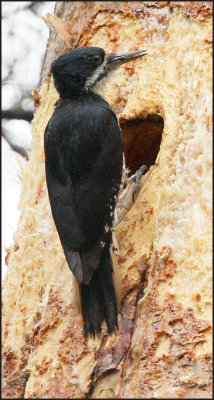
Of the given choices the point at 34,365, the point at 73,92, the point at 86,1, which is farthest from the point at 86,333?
the point at 86,1

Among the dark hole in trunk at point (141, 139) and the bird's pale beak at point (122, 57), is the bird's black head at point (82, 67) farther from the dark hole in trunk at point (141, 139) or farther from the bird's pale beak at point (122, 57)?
the dark hole in trunk at point (141, 139)

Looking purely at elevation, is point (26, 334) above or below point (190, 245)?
below

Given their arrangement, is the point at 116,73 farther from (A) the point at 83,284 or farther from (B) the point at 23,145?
(B) the point at 23,145

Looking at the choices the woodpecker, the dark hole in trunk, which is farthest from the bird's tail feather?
the dark hole in trunk

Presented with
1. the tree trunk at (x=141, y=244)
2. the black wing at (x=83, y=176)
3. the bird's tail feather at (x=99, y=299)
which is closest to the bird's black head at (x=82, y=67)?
the tree trunk at (x=141, y=244)

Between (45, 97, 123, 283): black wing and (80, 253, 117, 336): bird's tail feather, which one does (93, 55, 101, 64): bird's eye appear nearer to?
(45, 97, 123, 283): black wing

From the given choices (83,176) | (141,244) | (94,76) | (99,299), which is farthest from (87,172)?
(94,76)

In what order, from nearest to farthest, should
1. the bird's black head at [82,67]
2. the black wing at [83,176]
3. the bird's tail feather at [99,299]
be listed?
1. the bird's tail feather at [99,299]
2. the black wing at [83,176]
3. the bird's black head at [82,67]
